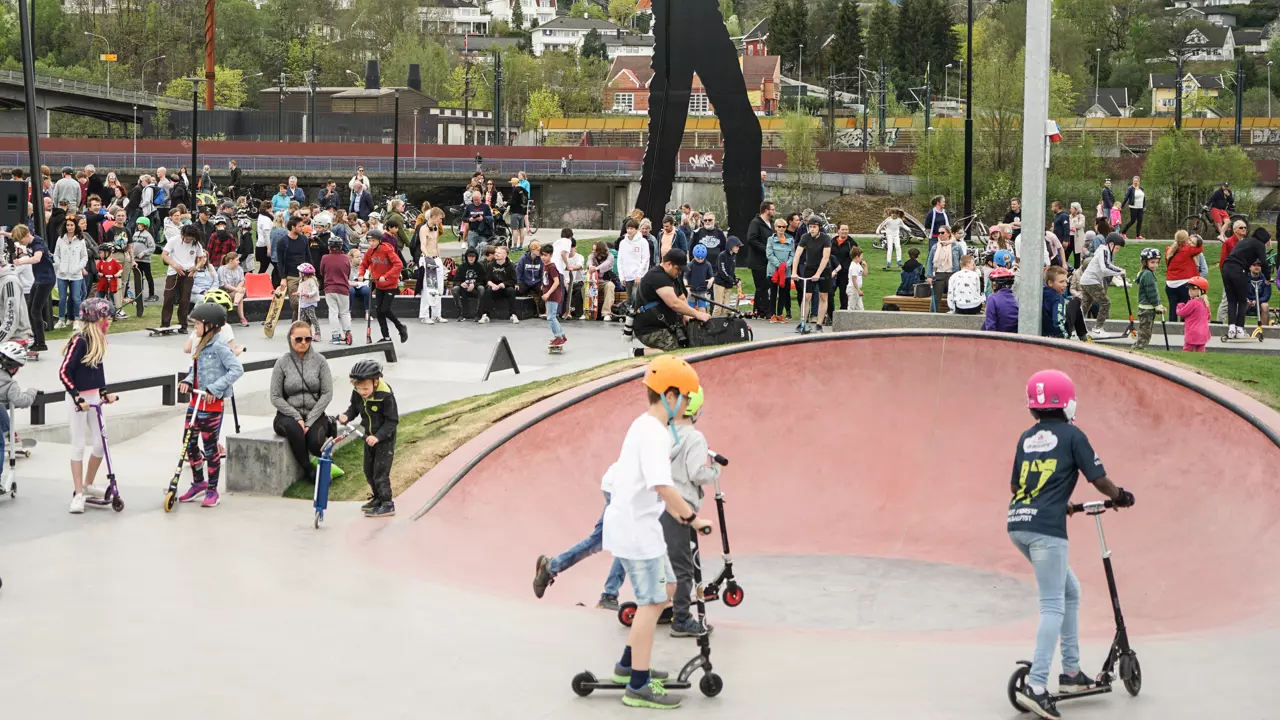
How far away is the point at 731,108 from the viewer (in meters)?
23.7

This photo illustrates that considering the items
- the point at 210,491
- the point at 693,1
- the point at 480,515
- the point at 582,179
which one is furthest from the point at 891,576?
the point at 582,179

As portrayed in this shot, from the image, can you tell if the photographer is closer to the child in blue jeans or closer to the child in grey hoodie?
the child in grey hoodie

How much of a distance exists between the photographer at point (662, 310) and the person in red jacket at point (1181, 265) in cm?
814

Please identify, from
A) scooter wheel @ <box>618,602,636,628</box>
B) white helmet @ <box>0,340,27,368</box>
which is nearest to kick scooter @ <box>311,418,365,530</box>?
white helmet @ <box>0,340,27,368</box>

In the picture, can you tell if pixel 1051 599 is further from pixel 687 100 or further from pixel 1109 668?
pixel 687 100

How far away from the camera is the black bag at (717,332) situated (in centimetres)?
1557

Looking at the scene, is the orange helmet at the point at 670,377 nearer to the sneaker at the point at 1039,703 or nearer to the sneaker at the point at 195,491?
the sneaker at the point at 1039,703

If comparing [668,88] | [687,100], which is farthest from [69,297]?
[687,100]

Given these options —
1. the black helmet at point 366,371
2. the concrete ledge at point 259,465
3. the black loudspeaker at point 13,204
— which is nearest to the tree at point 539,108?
the black loudspeaker at point 13,204

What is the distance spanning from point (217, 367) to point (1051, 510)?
700 cm

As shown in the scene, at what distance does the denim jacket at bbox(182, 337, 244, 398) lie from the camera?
11008mm

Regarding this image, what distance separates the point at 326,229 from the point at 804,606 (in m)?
15.2

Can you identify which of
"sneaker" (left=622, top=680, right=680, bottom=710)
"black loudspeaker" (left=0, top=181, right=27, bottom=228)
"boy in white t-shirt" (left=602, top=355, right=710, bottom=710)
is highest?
"black loudspeaker" (left=0, top=181, right=27, bottom=228)

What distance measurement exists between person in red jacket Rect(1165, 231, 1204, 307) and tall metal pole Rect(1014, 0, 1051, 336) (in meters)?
6.52
